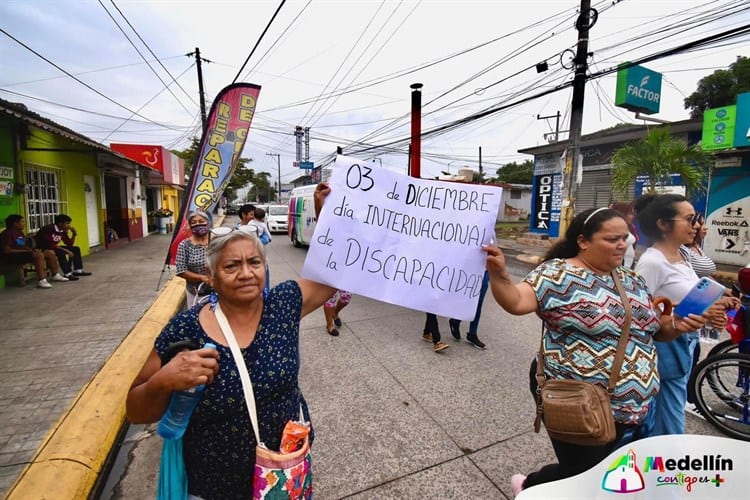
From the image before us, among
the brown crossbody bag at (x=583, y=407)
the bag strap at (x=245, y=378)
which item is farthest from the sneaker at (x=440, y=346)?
the bag strap at (x=245, y=378)

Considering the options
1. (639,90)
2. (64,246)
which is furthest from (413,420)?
(639,90)

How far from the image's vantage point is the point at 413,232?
6.82 ft

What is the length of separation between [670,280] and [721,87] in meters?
23.3

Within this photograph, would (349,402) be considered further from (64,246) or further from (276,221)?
(276,221)

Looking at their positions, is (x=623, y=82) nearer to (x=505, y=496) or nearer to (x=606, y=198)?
(x=606, y=198)

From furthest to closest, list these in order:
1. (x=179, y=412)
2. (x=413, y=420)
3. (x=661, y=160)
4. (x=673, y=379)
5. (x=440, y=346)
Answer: (x=661, y=160) → (x=440, y=346) → (x=413, y=420) → (x=673, y=379) → (x=179, y=412)

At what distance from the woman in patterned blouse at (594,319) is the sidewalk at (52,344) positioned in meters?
2.90

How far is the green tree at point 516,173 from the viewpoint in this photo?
145ft

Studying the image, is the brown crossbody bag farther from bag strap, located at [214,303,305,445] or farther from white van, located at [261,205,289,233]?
white van, located at [261,205,289,233]

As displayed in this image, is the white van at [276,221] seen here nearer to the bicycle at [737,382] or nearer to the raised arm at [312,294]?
the bicycle at [737,382]

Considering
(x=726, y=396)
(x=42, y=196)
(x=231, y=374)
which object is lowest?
(x=726, y=396)

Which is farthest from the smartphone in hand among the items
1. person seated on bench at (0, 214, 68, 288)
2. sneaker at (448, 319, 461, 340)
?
person seated on bench at (0, 214, 68, 288)

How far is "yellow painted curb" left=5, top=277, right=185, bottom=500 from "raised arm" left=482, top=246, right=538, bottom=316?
102 inches

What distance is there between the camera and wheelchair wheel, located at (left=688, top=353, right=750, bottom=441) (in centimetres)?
298
